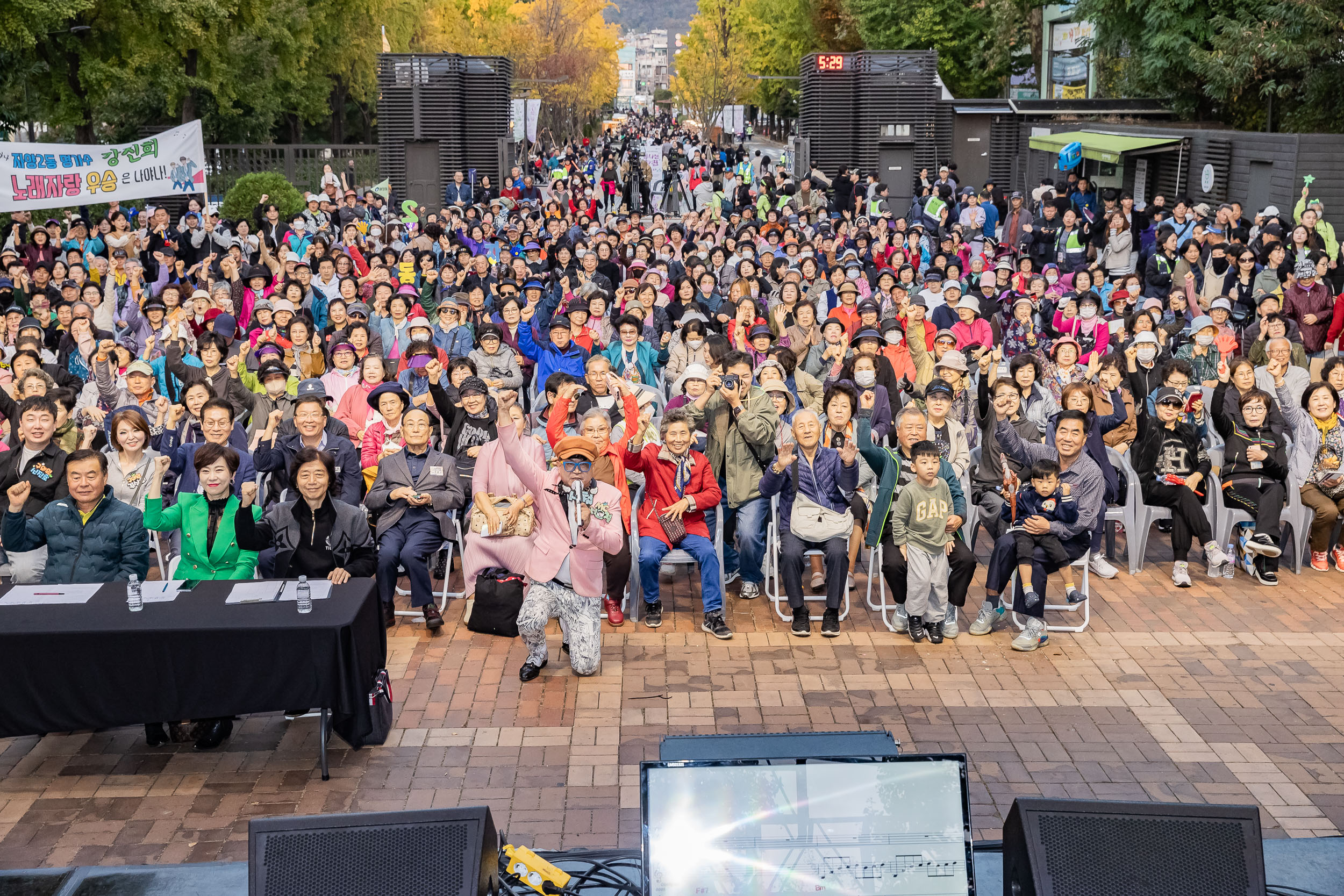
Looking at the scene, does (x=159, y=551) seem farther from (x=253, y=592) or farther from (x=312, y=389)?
(x=253, y=592)

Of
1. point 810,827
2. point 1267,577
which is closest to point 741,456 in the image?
point 1267,577

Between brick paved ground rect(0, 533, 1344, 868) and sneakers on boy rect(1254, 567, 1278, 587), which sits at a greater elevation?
sneakers on boy rect(1254, 567, 1278, 587)

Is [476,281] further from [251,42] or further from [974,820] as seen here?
[251,42]

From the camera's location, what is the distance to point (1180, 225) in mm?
17969

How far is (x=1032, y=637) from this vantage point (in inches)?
319

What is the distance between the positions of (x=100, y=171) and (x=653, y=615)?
46.5 feet

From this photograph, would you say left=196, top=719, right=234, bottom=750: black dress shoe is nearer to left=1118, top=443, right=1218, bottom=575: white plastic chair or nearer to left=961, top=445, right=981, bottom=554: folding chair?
left=961, top=445, right=981, bottom=554: folding chair

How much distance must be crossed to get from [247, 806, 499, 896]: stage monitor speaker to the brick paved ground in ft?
5.88

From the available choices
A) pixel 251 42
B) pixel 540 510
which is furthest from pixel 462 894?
pixel 251 42

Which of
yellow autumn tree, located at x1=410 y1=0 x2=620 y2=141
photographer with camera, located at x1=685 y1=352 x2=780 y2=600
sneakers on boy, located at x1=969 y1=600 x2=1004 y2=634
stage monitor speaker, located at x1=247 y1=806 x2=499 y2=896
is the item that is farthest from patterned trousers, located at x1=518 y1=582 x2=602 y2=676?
yellow autumn tree, located at x1=410 y1=0 x2=620 y2=141

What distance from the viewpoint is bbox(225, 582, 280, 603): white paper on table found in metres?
6.62

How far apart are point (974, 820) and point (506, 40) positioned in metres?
62.1

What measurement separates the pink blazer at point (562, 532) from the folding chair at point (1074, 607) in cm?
280

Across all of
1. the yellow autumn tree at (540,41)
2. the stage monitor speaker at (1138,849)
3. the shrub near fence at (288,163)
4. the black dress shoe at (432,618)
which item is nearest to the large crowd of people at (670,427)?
the black dress shoe at (432,618)
